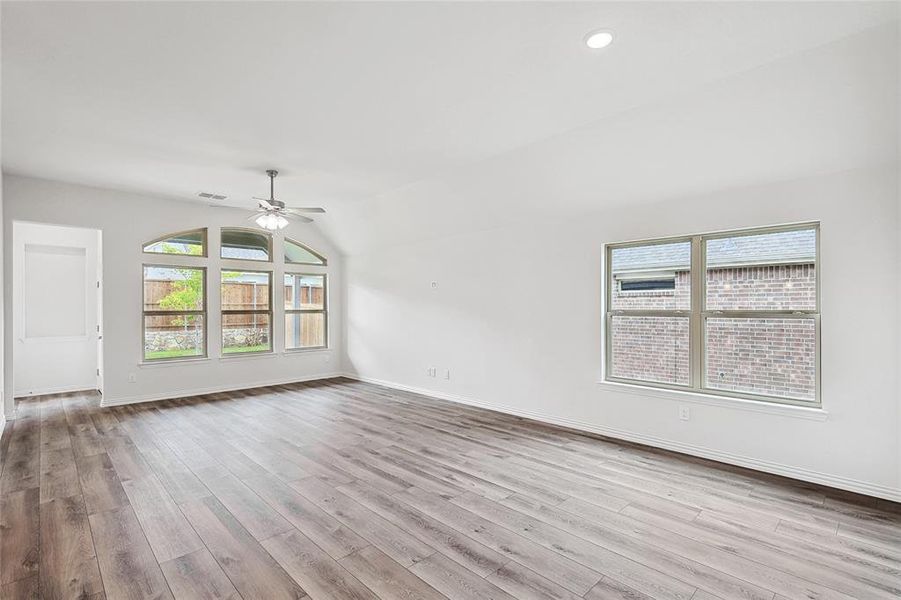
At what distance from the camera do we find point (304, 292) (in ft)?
25.8

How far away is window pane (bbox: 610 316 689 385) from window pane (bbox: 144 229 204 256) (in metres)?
6.01

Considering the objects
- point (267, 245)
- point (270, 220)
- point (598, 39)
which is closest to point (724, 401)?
point (598, 39)

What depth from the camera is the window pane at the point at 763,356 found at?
3492 millimetres

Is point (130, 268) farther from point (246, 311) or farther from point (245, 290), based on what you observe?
point (246, 311)

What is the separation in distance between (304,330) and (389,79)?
576cm

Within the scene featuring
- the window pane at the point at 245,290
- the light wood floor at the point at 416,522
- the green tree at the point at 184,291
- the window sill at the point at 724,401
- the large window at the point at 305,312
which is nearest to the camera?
the light wood floor at the point at 416,522

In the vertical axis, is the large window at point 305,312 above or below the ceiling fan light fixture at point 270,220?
below

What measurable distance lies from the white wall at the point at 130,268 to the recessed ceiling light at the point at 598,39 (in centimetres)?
607

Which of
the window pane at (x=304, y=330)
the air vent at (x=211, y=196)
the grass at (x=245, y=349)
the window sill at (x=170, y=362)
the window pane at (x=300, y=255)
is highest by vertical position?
the air vent at (x=211, y=196)

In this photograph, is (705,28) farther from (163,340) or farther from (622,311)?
(163,340)

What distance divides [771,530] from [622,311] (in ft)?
7.52

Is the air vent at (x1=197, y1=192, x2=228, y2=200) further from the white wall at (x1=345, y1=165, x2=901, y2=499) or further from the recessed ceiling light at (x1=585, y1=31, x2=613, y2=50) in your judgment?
the recessed ceiling light at (x1=585, y1=31, x2=613, y2=50)

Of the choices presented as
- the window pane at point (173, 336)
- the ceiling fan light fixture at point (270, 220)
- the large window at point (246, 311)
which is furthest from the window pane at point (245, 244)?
the ceiling fan light fixture at point (270, 220)

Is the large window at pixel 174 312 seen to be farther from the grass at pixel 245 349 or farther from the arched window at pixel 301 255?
the arched window at pixel 301 255
